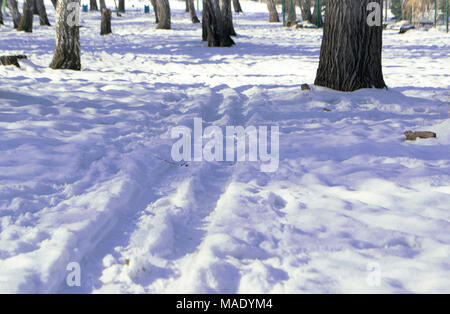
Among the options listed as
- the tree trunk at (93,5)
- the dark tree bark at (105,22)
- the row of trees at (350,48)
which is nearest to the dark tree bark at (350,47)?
the row of trees at (350,48)

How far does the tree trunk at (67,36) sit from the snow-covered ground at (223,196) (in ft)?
8.59

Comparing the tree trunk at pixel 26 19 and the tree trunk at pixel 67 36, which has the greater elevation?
the tree trunk at pixel 26 19

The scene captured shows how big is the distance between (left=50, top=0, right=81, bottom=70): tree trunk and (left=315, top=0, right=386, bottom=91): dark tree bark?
5.38 meters

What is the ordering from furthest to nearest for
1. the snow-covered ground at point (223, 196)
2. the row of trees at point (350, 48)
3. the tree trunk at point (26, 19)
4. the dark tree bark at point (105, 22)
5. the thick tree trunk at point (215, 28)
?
the dark tree bark at point (105, 22) → the tree trunk at point (26, 19) → the thick tree trunk at point (215, 28) → the row of trees at point (350, 48) → the snow-covered ground at point (223, 196)

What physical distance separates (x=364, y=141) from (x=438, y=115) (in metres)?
1.75

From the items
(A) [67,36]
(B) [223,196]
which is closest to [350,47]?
(B) [223,196]

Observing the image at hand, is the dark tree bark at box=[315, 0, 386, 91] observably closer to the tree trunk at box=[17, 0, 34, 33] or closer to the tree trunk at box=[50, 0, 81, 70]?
the tree trunk at box=[50, 0, 81, 70]

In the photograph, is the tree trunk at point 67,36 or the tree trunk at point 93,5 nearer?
the tree trunk at point 67,36

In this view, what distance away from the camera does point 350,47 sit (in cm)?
686

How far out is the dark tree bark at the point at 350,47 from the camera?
22.2 feet

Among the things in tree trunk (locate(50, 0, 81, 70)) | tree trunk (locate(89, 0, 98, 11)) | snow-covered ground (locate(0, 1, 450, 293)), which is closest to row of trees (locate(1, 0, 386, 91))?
snow-covered ground (locate(0, 1, 450, 293))

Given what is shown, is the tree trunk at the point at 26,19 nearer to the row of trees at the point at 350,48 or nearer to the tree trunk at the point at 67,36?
the tree trunk at the point at 67,36

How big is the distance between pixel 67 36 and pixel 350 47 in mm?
5957

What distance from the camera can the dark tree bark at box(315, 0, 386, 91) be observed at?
6.78 meters
